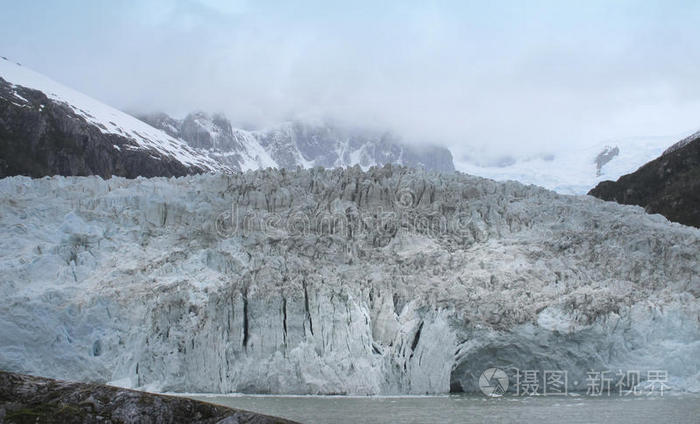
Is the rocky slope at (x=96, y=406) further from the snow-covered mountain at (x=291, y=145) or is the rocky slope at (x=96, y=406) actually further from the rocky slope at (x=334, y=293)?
the snow-covered mountain at (x=291, y=145)

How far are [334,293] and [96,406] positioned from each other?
49.7 ft

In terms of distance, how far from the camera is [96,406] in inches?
267

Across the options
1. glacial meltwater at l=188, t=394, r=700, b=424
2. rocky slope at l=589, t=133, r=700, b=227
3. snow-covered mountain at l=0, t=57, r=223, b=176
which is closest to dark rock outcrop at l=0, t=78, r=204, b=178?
snow-covered mountain at l=0, t=57, r=223, b=176

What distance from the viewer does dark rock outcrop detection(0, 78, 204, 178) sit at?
5419 cm

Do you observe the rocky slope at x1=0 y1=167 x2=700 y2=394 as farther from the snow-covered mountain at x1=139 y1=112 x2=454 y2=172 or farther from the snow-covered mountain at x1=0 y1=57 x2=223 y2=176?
the snow-covered mountain at x1=139 y1=112 x2=454 y2=172

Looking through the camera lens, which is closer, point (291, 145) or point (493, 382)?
point (493, 382)

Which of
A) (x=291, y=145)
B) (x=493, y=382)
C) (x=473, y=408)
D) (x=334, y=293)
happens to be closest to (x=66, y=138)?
(x=291, y=145)

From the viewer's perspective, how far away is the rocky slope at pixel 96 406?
662cm

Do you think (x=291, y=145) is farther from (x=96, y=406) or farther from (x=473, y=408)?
(x=96, y=406)

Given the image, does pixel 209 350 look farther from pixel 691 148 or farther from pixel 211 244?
pixel 691 148

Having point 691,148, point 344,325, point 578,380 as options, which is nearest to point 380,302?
point 344,325

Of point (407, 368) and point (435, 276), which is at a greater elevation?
point (435, 276)

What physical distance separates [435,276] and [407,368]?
3468 millimetres

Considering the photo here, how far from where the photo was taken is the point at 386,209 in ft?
89.9
